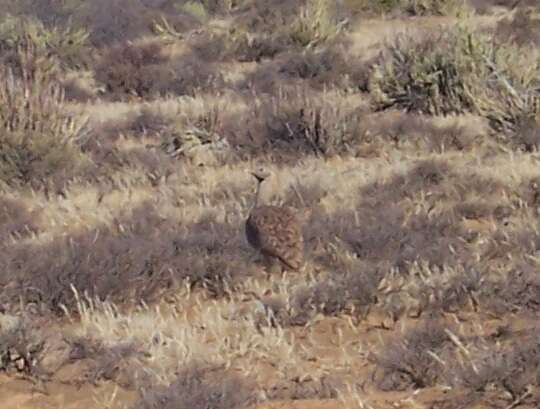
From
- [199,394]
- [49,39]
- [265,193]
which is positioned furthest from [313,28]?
[199,394]

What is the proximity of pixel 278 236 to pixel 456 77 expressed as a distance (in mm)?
6819

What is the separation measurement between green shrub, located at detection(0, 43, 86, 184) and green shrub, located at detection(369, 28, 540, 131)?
170 inches

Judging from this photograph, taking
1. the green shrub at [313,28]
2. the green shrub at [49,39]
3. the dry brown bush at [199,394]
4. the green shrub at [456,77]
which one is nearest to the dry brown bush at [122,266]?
the dry brown bush at [199,394]

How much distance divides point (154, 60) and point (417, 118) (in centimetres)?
924

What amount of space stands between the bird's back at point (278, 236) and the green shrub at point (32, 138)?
14.0ft

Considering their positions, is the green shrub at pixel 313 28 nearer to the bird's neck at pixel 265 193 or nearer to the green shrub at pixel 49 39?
the green shrub at pixel 49 39

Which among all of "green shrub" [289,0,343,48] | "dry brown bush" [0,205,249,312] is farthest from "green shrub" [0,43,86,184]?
"green shrub" [289,0,343,48]

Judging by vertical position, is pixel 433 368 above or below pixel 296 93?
above

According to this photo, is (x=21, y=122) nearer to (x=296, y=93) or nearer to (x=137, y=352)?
(x=296, y=93)

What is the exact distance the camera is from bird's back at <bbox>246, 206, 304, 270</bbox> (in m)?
7.25

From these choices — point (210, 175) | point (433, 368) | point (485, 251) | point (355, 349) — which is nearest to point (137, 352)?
point (355, 349)

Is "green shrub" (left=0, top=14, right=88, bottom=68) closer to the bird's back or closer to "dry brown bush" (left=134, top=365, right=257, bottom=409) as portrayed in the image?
the bird's back

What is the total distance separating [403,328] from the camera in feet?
20.4

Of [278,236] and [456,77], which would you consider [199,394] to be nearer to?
[278,236]
